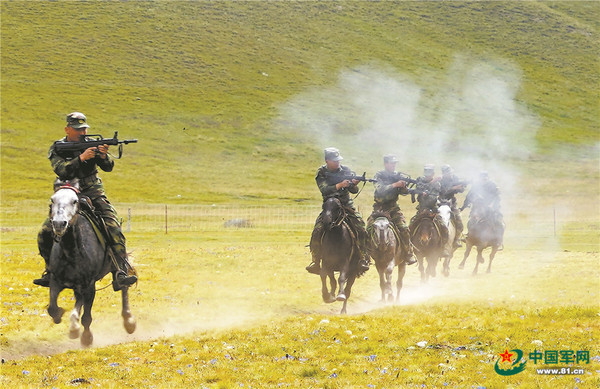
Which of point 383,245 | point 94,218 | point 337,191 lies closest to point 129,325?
point 94,218

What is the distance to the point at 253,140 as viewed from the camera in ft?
412

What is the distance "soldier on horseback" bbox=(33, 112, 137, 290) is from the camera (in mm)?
13039

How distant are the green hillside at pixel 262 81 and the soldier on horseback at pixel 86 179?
72.8 metres

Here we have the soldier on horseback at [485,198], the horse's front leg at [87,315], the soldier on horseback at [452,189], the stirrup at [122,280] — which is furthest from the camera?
the soldier on horseback at [485,198]

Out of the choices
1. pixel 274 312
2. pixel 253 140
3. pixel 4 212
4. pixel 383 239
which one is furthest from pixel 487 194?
pixel 253 140

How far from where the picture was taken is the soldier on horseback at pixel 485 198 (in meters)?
29.0

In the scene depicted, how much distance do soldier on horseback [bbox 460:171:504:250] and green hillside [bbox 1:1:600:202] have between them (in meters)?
62.4

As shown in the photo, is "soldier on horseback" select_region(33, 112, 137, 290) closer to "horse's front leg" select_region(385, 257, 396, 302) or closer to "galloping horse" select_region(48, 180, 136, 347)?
"galloping horse" select_region(48, 180, 136, 347)

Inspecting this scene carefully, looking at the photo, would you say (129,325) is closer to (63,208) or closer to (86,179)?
(86,179)

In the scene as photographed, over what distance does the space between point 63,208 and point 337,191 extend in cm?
756

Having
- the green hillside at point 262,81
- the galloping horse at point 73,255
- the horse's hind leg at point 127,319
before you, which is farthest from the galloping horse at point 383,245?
the green hillside at point 262,81

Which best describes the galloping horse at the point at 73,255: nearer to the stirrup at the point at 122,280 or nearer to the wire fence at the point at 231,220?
the stirrup at the point at 122,280

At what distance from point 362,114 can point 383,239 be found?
4732 inches

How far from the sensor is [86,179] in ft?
45.3
